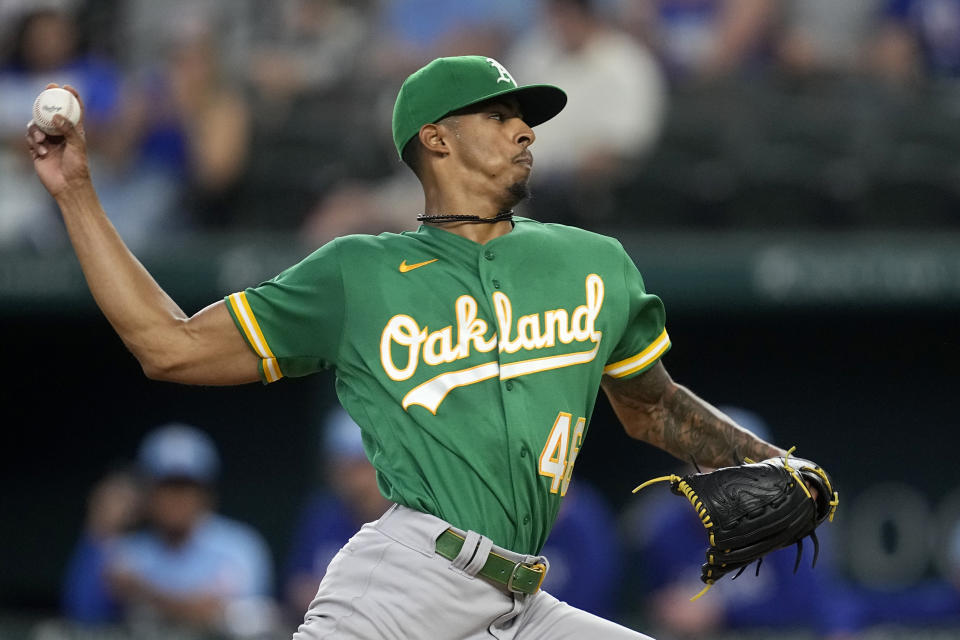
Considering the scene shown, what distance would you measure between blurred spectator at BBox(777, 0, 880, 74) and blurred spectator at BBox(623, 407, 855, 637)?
2515 mm

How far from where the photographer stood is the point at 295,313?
3.17 meters

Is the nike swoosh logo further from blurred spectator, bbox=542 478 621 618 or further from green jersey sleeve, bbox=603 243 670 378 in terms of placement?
blurred spectator, bbox=542 478 621 618

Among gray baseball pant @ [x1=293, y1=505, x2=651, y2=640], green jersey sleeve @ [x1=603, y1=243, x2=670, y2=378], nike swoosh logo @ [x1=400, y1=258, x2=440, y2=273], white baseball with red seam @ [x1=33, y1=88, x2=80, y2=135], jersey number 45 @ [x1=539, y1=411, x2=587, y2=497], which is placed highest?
white baseball with red seam @ [x1=33, y1=88, x2=80, y2=135]

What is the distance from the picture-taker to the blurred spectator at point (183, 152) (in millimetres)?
7441

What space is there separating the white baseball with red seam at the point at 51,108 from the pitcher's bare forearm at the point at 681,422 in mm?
1335

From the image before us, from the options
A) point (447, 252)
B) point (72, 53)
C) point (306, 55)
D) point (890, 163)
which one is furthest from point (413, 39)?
point (447, 252)

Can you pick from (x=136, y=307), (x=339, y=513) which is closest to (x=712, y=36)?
(x=339, y=513)

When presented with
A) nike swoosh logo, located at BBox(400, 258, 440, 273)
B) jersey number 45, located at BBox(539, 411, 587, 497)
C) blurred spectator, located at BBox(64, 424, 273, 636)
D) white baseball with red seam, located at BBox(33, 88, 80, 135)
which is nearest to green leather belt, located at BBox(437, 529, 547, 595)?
jersey number 45, located at BBox(539, 411, 587, 497)

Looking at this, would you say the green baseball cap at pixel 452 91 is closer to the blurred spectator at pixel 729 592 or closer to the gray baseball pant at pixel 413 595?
the gray baseball pant at pixel 413 595

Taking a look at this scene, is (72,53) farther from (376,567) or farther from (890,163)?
(376,567)

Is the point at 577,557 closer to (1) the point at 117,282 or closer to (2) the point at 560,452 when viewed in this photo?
Result: (2) the point at 560,452

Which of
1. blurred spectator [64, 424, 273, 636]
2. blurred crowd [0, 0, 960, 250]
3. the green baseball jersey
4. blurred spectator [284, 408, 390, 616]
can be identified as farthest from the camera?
blurred crowd [0, 0, 960, 250]

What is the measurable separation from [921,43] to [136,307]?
19.8 ft

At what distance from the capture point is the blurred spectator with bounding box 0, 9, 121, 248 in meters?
7.59
